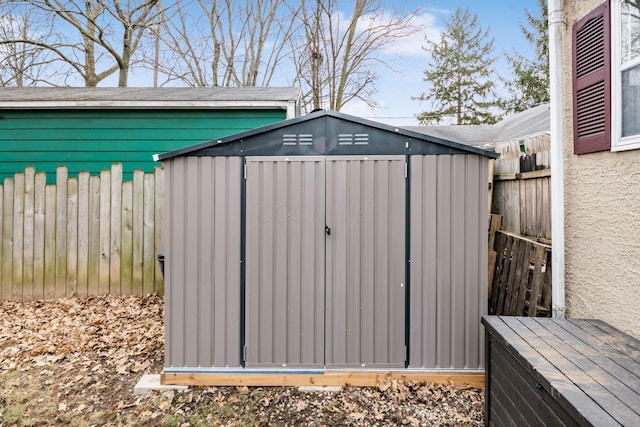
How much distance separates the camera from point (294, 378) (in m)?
2.93

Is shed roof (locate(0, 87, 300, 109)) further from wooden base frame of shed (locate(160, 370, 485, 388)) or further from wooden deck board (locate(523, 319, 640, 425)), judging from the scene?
wooden deck board (locate(523, 319, 640, 425))

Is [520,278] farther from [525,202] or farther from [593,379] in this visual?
[593,379]

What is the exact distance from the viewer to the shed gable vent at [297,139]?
2916 mm

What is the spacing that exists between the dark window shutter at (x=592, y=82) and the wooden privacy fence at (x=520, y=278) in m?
0.97

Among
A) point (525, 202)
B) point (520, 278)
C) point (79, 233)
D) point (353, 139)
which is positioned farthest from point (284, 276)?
point (79, 233)

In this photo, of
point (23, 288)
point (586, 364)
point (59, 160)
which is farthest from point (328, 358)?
point (59, 160)

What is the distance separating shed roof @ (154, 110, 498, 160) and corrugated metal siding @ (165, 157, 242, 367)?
0.39ft

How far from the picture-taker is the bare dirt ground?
2.62 metres

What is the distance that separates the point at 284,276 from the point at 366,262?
26.0 inches

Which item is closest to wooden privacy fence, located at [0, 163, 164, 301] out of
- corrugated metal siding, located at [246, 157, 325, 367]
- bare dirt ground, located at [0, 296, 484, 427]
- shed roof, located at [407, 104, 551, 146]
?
bare dirt ground, located at [0, 296, 484, 427]

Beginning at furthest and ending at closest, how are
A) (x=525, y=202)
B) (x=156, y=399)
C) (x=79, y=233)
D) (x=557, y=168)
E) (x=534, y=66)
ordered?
(x=534, y=66) → (x=79, y=233) → (x=525, y=202) → (x=156, y=399) → (x=557, y=168)

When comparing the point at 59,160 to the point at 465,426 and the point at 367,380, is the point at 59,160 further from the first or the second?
the point at 465,426

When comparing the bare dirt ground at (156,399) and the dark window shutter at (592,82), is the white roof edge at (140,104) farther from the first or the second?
the dark window shutter at (592,82)

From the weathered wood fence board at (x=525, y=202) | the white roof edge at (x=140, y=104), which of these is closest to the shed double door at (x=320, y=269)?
the weathered wood fence board at (x=525, y=202)
